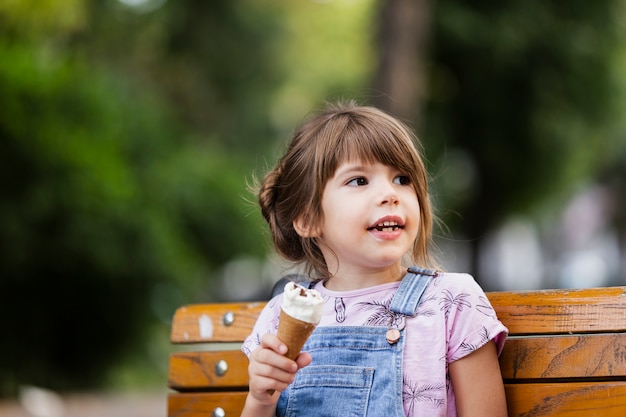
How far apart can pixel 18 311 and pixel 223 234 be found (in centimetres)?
305

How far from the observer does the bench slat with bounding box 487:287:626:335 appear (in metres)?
2.52

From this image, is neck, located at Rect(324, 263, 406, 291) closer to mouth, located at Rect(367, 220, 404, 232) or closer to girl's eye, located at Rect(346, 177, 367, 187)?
mouth, located at Rect(367, 220, 404, 232)

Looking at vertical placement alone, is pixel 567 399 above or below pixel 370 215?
below

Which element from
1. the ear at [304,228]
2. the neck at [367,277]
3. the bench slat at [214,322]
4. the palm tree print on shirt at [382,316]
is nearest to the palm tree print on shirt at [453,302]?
the palm tree print on shirt at [382,316]

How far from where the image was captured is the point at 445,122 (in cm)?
→ 1644

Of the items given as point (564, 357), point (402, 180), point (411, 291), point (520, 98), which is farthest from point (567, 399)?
point (520, 98)

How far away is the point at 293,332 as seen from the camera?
92.4 inches

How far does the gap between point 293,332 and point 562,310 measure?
0.74 metres

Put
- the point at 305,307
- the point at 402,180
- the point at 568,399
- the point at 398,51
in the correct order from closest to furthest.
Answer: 1. the point at 305,307
2. the point at 568,399
3. the point at 402,180
4. the point at 398,51

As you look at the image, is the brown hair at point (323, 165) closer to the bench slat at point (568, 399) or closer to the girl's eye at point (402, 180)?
the girl's eye at point (402, 180)

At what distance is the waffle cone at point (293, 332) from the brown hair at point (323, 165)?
539mm

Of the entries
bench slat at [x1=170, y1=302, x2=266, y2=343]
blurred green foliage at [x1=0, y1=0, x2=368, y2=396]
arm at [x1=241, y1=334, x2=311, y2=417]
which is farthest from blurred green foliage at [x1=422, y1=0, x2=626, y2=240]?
arm at [x1=241, y1=334, x2=311, y2=417]

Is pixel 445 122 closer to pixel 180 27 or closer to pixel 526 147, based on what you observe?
pixel 526 147

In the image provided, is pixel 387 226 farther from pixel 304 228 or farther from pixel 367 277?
pixel 304 228
